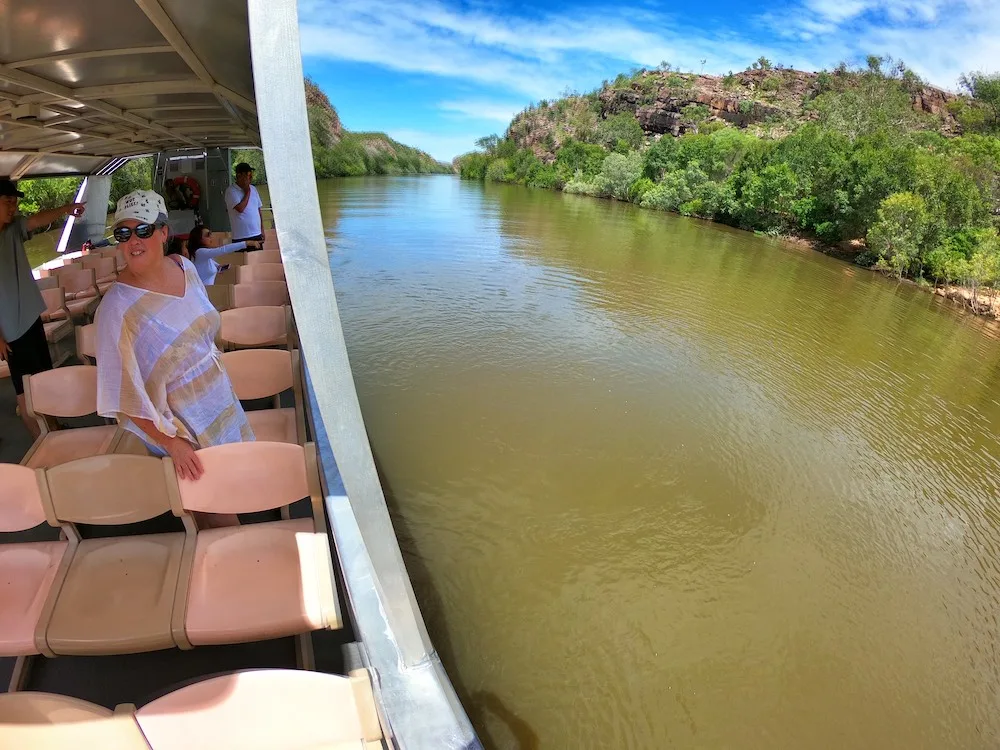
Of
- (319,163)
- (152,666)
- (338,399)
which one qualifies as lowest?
(152,666)

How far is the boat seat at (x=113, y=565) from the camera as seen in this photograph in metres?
1.82

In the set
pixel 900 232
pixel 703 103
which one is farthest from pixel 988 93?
pixel 900 232

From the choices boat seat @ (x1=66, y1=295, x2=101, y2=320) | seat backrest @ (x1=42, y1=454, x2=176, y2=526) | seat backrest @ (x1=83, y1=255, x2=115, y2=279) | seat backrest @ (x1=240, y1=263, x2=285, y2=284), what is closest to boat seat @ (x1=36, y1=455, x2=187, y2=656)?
seat backrest @ (x1=42, y1=454, x2=176, y2=526)

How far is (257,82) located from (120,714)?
5.12 ft

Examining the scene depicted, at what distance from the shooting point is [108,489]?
208 cm

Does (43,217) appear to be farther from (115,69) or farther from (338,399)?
(338,399)

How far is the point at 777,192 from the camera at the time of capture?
26.8m

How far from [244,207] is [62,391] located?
14.1ft

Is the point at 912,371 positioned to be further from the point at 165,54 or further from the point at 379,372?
the point at 165,54

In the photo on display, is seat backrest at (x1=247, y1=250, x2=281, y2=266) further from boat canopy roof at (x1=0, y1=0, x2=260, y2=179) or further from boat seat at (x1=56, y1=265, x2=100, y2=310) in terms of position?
boat seat at (x1=56, y1=265, x2=100, y2=310)

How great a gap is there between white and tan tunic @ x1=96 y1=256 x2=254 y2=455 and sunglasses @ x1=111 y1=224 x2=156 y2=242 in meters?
0.18

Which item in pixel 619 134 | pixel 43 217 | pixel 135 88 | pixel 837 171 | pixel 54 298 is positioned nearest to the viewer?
pixel 43 217

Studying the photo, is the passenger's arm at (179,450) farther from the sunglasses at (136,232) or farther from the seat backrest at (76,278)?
the seat backrest at (76,278)

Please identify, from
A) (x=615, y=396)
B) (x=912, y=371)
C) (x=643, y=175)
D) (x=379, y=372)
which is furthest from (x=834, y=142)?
(x=379, y=372)
